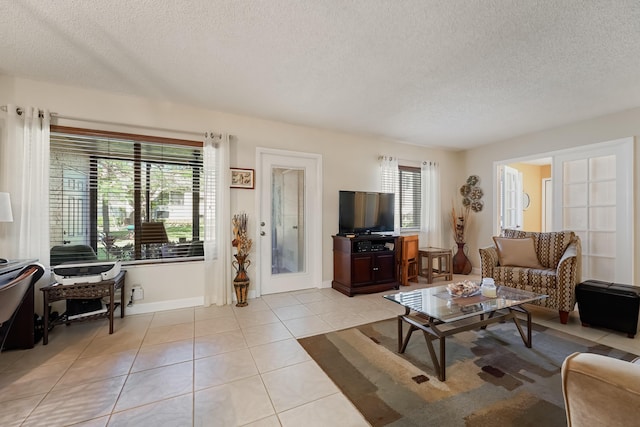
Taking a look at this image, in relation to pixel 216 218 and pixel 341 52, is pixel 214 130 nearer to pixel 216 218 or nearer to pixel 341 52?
pixel 216 218

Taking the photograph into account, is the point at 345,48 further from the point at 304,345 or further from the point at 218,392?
the point at 218,392

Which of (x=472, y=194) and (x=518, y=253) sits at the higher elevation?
(x=472, y=194)

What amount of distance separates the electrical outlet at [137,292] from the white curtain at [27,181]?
793 mm

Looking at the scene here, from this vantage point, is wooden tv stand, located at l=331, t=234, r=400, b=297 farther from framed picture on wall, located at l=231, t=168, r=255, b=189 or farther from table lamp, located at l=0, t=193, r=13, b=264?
table lamp, located at l=0, t=193, r=13, b=264

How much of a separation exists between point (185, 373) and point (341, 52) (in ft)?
8.86

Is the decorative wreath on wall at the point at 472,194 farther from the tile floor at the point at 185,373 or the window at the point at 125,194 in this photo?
the window at the point at 125,194

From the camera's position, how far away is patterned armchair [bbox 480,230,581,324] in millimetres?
2699

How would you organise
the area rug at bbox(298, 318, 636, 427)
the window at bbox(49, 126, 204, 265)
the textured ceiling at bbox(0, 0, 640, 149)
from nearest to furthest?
the area rug at bbox(298, 318, 636, 427), the textured ceiling at bbox(0, 0, 640, 149), the window at bbox(49, 126, 204, 265)

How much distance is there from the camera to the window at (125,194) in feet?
9.22

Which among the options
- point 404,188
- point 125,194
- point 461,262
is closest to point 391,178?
point 404,188

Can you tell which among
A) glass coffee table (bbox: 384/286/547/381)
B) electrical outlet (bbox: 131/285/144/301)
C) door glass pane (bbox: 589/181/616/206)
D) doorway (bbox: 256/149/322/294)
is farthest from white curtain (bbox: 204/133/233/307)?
door glass pane (bbox: 589/181/616/206)

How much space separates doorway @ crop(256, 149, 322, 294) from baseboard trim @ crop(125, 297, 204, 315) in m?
0.85

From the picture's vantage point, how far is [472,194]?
17.0 ft

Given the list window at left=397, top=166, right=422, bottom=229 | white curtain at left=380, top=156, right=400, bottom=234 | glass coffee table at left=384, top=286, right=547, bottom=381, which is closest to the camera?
glass coffee table at left=384, top=286, right=547, bottom=381
